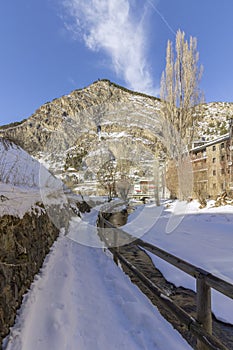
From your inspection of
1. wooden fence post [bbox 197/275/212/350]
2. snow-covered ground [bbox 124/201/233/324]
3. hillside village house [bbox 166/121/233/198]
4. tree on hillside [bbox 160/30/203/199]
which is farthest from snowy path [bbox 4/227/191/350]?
hillside village house [bbox 166/121/233/198]

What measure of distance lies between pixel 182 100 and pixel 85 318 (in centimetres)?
1543

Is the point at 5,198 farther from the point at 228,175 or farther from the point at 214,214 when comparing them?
the point at 228,175

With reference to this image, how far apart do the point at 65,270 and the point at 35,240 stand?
0.76m

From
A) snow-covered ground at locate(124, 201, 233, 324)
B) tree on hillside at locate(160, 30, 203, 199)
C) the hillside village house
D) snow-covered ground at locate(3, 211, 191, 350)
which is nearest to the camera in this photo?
snow-covered ground at locate(3, 211, 191, 350)

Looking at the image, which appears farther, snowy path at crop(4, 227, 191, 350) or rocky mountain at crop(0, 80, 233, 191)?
rocky mountain at crop(0, 80, 233, 191)

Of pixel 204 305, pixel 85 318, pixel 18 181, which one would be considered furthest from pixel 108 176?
pixel 204 305

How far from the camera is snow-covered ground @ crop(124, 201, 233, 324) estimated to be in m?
3.61

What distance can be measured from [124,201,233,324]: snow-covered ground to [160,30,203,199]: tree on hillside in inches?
160

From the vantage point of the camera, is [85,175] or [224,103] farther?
[224,103]

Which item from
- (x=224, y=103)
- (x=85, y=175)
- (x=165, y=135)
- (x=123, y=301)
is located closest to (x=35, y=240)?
(x=123, y=301)

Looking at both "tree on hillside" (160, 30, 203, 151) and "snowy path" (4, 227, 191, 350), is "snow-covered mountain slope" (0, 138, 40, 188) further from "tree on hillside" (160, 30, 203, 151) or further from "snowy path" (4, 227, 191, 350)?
"tree on hillside" (160, 30, 203, 151)

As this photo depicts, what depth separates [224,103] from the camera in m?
75.4

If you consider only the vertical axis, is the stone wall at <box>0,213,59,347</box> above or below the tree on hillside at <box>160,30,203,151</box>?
below

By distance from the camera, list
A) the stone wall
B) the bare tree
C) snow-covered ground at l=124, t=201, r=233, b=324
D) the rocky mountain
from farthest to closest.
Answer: the bare tree → the rocky mountain → snow-covered ground at l=124, t=201, r=233, b=324 → the stone wall
